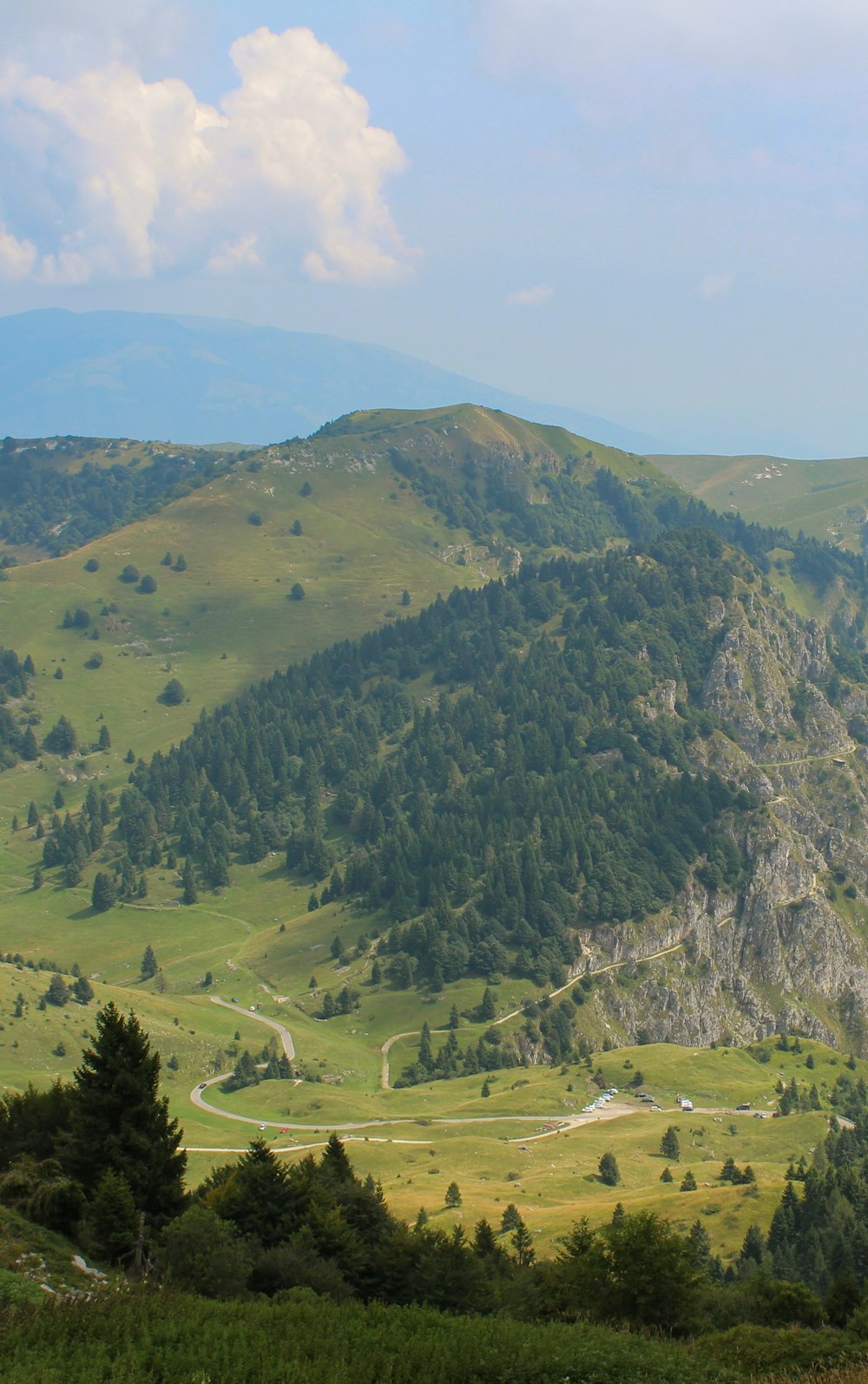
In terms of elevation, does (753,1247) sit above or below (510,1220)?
below

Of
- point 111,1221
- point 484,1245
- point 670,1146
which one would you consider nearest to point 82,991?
point 670,1146

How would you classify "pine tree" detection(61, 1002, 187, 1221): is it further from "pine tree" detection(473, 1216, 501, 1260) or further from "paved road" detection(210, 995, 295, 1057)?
"paved road" detection(210, 995, 295, 1057)

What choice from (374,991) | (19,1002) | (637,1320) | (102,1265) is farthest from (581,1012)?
(102,1265)

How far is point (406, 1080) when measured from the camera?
168m

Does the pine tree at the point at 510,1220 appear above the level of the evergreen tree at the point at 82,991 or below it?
below

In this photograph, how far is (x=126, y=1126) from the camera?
185ft

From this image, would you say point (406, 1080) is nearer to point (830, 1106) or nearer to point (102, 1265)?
point (830, 1106)

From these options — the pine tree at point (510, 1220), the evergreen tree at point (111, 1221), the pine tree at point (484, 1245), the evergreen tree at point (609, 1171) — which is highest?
the evergreen tree at point (111, 1221)

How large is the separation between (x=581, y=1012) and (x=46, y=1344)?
174 meters

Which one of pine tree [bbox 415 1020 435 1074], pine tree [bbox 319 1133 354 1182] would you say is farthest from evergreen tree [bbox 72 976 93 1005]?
pine tree [bbox 319 1133 354 1182]

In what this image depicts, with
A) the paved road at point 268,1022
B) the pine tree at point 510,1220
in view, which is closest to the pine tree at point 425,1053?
the paved road at point 268,1022

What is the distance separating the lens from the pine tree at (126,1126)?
5541 cm

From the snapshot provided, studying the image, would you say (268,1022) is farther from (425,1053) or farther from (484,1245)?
(484,1245)

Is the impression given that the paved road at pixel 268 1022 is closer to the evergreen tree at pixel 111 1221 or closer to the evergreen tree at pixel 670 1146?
the evergreen tree at pixel 670 1146
